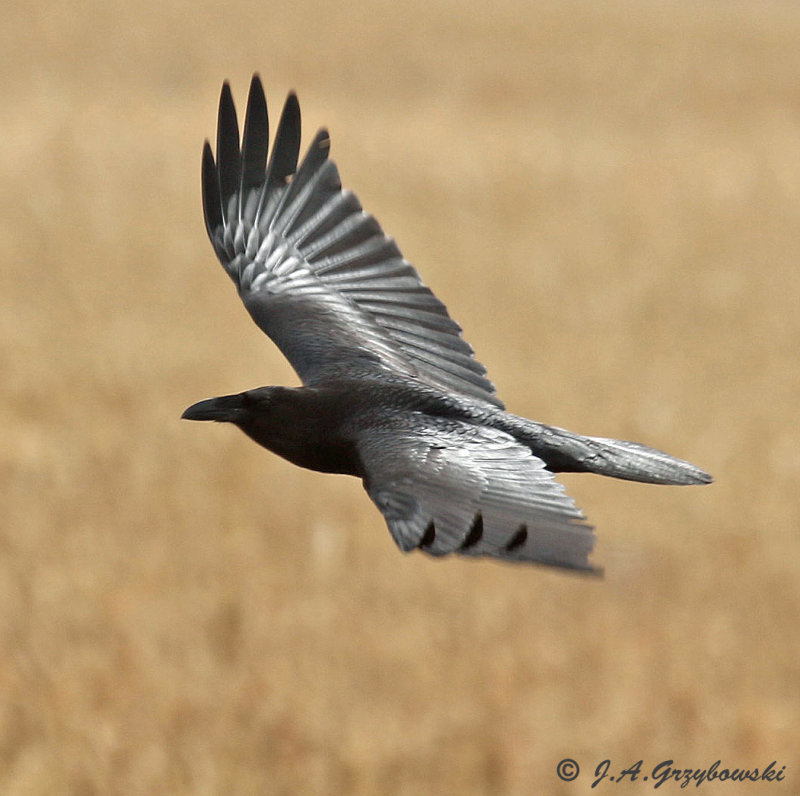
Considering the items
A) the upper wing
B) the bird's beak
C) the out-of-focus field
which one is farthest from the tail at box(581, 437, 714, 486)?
the bird's beak

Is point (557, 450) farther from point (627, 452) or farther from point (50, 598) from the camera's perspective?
point (50, 598)

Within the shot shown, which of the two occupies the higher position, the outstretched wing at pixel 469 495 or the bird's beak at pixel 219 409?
the bird's beak at pixel 219 409

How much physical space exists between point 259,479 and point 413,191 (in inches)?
371

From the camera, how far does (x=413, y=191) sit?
18594 mm

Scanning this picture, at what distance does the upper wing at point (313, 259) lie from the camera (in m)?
3.70

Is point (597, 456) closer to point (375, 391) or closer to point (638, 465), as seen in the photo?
point (638, 465)

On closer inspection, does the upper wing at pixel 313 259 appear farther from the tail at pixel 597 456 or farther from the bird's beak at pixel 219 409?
the bird's beak at pixel 219 409

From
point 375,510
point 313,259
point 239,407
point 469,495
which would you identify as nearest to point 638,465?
point 469,495

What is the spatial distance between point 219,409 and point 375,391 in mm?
389

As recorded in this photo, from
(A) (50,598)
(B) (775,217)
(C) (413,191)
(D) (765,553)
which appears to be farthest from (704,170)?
(A) (50,598)

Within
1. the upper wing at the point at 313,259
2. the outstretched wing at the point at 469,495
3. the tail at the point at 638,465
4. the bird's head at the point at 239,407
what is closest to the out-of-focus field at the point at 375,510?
the outstretched wing at the point at 469,495

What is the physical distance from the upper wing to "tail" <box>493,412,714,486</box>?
53 cm

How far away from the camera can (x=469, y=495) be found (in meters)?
2.60

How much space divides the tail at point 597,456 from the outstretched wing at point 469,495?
0.14 m
